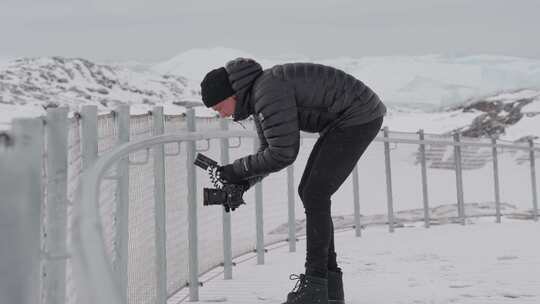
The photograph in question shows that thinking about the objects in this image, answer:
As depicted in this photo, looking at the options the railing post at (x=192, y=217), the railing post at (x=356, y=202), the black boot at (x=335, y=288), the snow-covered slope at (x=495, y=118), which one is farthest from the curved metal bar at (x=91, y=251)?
the snow-covered slope at (x=495, y=118)

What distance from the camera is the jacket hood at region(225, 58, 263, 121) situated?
3695mm

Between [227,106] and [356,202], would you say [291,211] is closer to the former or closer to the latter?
[356,202]

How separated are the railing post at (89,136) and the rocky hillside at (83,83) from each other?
12200 cm

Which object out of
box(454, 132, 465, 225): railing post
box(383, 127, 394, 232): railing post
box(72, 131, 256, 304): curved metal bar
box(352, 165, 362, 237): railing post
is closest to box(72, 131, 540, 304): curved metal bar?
box(72, 131, 256, 304): curved metal bar

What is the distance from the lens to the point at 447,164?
11.9 m

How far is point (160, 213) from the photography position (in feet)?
15.8

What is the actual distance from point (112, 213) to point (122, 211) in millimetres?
145

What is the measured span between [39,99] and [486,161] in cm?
12227

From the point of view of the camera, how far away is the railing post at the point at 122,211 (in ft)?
→ 13.9

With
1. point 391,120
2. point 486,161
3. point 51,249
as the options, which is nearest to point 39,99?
point 391,120

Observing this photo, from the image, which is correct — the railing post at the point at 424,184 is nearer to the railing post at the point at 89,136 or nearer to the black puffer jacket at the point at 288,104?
the black puffer jacket at the point at 288,104

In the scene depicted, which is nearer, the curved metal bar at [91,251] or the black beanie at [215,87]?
the curved metal bar at [91,251]

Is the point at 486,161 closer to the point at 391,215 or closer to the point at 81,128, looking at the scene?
the point at 391,215

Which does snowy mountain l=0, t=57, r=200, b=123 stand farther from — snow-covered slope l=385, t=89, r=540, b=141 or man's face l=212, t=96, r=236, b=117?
man's face l=212, t=96, r=236, b=117
